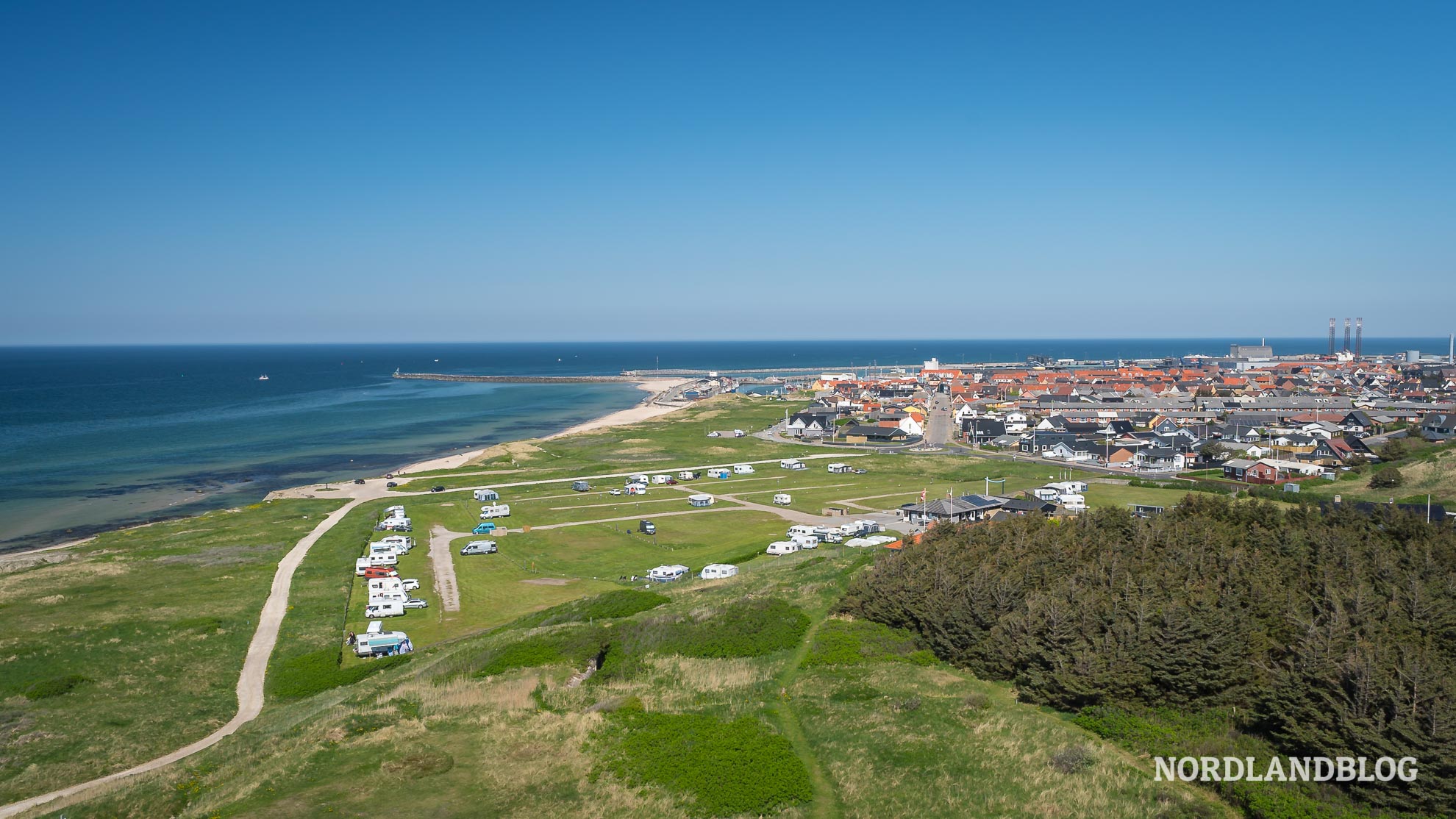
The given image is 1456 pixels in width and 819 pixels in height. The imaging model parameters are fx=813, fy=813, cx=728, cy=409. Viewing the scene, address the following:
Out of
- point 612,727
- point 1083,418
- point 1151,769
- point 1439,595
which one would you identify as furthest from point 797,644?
point 1083,418

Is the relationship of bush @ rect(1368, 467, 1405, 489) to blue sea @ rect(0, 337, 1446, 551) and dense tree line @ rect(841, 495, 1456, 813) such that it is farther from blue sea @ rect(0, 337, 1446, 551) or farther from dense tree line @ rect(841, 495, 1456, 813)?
blue sea @ rect(0, 337, 1446, 551)

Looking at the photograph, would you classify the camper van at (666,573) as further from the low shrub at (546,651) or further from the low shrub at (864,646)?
the low shrub at (864,646)

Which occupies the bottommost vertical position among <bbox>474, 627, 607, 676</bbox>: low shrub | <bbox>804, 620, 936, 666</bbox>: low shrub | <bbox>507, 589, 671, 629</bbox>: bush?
<bbox>507, 589, 671, 629</bbox>: bush

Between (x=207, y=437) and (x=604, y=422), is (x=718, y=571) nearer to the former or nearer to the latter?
(x=604, y=422)

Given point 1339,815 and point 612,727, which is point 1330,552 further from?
point 612,727

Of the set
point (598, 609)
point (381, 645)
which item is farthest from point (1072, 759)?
point (381, 645)

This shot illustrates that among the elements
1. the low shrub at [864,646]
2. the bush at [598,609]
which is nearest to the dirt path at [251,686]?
the bush at [598,609]

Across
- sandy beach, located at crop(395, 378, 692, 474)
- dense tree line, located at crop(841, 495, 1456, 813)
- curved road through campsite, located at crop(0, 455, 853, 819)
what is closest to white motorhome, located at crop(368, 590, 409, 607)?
curved road through campsite, located at crop(0, 455, 853, 819)
